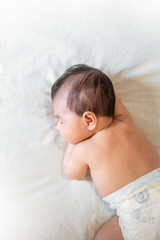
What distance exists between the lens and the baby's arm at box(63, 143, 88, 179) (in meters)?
1.02

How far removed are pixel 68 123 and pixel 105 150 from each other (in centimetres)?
18

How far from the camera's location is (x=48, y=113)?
110 centimetres

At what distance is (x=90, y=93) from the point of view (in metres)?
0.92

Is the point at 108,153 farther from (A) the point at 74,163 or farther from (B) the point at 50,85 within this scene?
(B) the point at 50,85

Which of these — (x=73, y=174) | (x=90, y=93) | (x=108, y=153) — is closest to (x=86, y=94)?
(x=90, y=93)

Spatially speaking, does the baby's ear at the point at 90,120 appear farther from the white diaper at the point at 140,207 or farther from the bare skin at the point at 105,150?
the white diaper at the point at 140,207

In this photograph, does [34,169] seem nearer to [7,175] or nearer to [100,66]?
[7,175]

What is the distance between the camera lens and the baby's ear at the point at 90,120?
0.94 meters

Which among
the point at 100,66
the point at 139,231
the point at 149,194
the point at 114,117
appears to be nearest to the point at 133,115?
the point at 114,117

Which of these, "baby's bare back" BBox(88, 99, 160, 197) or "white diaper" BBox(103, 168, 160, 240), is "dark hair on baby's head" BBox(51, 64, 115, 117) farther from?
"white diaper" BBox(103, 168, 160, 240)

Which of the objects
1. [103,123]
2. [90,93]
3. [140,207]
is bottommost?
[140,207]

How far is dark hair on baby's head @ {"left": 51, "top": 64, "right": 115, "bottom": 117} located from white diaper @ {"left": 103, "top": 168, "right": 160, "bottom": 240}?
305mm

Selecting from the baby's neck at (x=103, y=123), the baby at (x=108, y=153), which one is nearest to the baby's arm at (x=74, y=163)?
the baby at (x=108, y=153)

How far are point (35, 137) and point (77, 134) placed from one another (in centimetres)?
19
